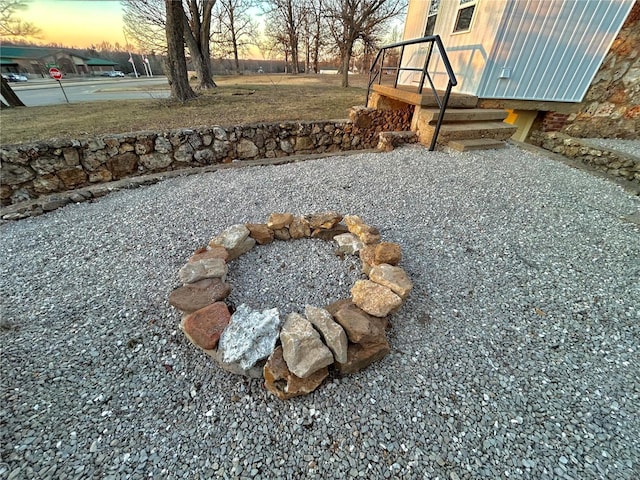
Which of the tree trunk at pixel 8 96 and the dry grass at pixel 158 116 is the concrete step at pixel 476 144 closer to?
the dry grass at pixel 158 116

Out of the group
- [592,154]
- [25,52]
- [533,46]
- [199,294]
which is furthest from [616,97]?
[25,52]

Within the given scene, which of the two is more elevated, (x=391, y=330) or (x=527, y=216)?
(x=527, y=216)

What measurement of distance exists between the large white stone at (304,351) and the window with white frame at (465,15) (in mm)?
5936

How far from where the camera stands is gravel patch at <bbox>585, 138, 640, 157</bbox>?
4199mm

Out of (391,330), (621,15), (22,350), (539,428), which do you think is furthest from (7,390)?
(621,15)

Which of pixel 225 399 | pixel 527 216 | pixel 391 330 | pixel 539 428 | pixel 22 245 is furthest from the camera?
pixel 527 216

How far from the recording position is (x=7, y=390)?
1.21 m

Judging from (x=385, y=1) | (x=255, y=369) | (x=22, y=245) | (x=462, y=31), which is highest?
(x=385, y=1)

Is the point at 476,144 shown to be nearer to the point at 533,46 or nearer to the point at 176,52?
the point at 533,46

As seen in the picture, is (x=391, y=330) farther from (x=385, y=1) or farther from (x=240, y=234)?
(x=385, y=1)

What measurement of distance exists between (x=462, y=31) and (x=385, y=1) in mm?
7718

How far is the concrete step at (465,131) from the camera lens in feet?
13.5

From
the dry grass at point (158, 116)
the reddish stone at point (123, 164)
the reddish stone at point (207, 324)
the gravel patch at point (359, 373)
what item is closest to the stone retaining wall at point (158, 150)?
the reddish stone at point (123, 164)

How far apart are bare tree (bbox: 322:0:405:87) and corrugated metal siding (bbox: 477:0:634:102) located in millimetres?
8115
